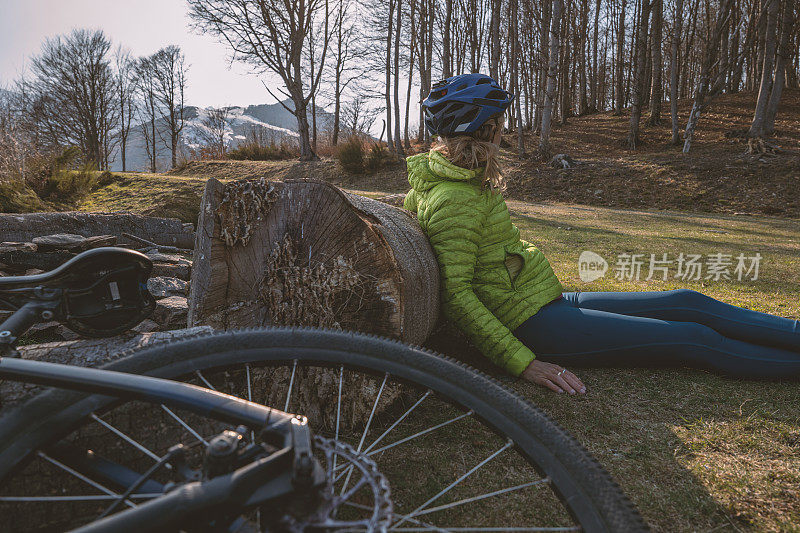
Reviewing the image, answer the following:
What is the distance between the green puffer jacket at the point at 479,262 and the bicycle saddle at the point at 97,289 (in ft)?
4.39

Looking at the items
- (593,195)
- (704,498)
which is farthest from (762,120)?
(704,498)

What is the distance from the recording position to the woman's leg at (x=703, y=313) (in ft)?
7.88

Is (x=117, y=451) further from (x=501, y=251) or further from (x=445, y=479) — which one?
(x=501, y=251)

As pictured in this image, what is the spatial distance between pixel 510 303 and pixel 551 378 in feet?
1.46

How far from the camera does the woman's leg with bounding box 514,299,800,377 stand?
7.80 ft

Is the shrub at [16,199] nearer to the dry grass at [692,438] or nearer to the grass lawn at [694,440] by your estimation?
the dry grass at [692,438]

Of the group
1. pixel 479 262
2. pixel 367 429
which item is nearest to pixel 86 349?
pixel 367 429

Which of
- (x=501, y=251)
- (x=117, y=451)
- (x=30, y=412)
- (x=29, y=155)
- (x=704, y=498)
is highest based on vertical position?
(x=29, y=155)

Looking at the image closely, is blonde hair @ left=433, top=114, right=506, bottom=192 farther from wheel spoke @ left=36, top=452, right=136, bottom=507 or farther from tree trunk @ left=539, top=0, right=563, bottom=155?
tree trunk @ left=539, top=0, right=563, bottom=155

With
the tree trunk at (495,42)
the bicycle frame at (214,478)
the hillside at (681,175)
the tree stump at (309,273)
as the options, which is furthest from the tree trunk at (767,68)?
the bicycle frame at (214,478)

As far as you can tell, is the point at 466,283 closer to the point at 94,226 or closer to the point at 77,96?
the point at 94,226

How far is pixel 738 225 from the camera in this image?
9.02 metres

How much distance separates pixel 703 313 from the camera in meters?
2.55

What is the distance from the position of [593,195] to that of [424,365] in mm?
13656
